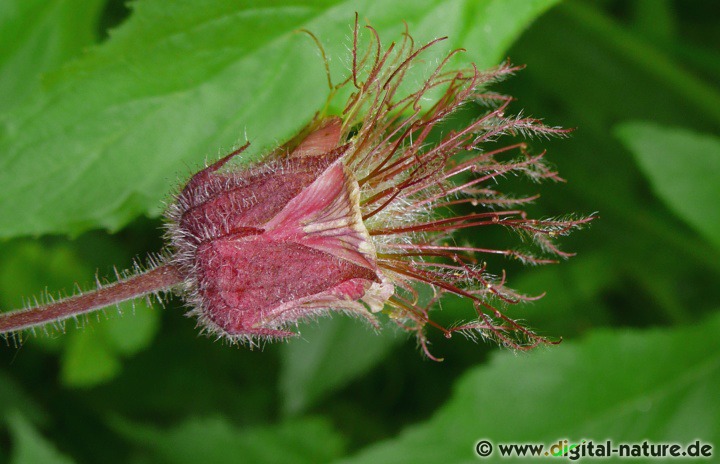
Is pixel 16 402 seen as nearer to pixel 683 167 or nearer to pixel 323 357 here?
pixel 323 357

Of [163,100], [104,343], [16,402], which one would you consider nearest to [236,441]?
[104,343]

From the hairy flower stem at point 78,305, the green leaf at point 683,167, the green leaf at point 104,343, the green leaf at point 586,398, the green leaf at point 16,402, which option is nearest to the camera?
the hairy flower stem at point 78,305

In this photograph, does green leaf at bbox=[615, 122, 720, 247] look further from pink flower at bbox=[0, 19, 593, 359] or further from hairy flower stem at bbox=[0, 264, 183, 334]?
hairy flower stem at bbox=[0, 264, 183, 334]

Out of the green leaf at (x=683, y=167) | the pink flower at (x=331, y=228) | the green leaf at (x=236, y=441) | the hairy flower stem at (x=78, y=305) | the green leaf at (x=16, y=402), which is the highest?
the green leaf at (x=683, y=167)

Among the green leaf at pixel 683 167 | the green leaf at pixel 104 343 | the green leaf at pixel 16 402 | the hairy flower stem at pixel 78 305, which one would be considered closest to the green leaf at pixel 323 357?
the green leaf at pixel 104 343

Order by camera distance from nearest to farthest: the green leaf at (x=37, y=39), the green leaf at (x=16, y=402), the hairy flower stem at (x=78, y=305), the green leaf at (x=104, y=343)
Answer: the hairy flower stem at (x=78, y=305), the green leaf at (x=37, y=39), the green leaf at (x=104, y=343), the green leaf at (x=16, y=402)

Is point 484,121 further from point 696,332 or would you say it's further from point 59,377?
point 59,377

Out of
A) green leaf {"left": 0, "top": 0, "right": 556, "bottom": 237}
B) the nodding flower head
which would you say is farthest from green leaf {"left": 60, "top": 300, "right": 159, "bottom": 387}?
the nodding flower head

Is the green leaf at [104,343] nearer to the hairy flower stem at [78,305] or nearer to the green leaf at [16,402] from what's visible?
the green leaf at [16,402]
